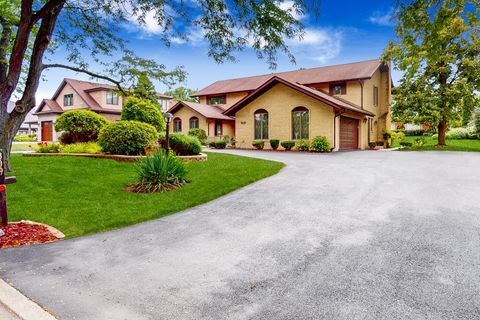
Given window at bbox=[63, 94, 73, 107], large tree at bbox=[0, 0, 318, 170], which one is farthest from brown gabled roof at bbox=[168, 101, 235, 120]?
large tree at bbox=[0, 0, 318, 170]

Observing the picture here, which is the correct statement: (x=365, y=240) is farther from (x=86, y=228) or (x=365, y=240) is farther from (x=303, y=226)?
(x=86, y=228)

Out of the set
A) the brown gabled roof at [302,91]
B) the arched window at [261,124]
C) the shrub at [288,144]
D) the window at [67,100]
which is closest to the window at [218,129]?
the brown gabled roof at [302,91]

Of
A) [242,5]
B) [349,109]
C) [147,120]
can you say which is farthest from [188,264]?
[349,109]

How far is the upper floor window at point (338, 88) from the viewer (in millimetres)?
28141

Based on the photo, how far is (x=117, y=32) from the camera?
12.3 meters

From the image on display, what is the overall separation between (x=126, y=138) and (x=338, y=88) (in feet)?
68.0

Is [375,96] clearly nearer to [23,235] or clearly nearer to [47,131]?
[23,235]

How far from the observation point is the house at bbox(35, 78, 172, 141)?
38.1 metres

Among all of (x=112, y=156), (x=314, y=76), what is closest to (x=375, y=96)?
(x=314, y=76)

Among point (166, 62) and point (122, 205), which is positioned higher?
point (166, 62)

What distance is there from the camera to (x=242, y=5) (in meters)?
7.91

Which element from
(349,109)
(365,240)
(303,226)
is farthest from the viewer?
(349,109)

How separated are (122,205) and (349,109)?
61.2 ft

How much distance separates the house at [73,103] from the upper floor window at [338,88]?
68.3 feet
